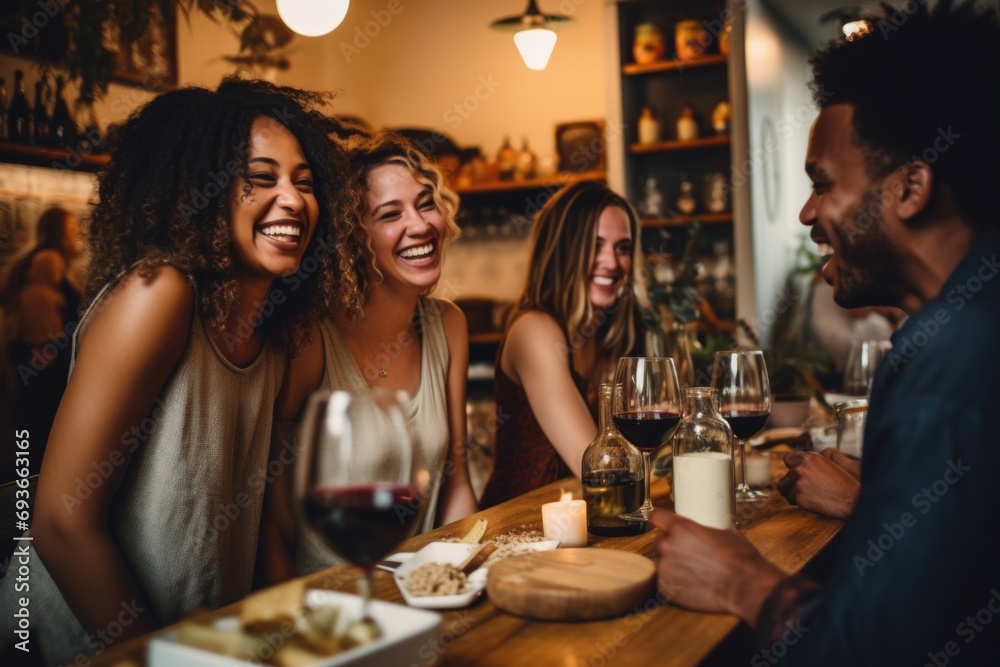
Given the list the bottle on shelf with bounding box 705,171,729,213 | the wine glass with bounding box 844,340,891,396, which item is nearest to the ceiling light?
the bottle on shelf with bounding box 705,171,729,213

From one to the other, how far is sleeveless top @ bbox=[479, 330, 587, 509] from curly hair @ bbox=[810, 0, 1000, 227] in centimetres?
121

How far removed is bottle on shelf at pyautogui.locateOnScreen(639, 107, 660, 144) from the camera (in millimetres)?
4539

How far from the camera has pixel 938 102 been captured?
1.10 meters

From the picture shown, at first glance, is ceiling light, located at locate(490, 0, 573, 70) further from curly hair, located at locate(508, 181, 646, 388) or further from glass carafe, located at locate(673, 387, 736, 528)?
glass carafe, located at locate(673, 387, 736, 528)

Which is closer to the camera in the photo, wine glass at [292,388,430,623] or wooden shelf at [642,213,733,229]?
wine glass at [292,388,430,623]

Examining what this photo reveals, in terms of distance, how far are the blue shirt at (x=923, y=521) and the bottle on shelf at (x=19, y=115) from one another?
3.33 metres

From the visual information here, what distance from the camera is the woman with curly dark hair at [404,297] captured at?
78.0 inches

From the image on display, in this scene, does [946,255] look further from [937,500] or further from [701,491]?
[701,491]

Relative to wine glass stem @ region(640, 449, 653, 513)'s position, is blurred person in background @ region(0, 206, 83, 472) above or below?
above

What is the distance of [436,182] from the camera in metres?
2.05

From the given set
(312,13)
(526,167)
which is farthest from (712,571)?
(526,167)

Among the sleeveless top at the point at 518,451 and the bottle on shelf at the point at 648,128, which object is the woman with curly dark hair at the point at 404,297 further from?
the bottle on shelf at the point at 648,128

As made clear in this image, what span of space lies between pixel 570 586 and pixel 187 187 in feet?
3.30

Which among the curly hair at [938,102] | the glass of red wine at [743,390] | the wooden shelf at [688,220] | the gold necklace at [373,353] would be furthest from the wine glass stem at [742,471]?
the wooden shelf at [688,220]
